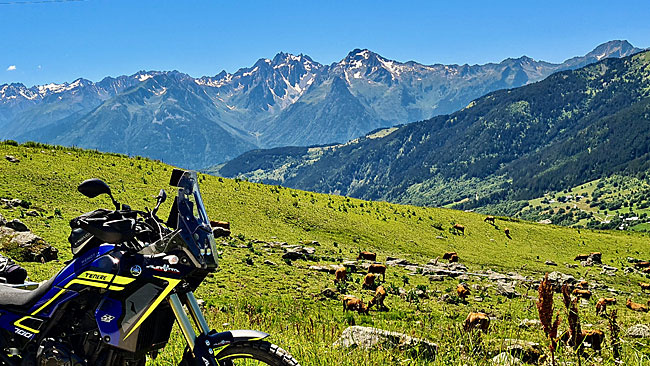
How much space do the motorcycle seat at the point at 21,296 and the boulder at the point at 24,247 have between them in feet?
34.9

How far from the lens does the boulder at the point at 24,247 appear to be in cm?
1435

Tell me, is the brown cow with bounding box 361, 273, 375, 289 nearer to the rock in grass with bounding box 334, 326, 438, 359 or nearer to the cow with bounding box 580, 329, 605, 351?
the cow with bounding box 580, 329, 605, 351

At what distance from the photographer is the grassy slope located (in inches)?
364

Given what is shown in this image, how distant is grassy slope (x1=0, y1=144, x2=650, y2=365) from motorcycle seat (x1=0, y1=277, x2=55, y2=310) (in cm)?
187

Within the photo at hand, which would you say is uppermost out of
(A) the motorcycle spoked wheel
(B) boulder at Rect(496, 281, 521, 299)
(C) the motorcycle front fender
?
(C) the motorcycle front fender

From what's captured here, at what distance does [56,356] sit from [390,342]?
458 cm

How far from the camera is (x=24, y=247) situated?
48.0 ft

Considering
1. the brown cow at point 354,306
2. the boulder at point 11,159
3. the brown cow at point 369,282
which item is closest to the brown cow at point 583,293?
the brown cow at point 369,282

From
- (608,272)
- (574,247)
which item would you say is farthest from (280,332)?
(574,247)

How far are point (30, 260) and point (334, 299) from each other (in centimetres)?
991

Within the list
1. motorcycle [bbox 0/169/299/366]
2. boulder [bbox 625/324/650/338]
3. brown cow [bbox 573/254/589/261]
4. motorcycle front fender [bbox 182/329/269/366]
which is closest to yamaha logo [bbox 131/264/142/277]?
motorcycle [bbox 0/169/299/366]

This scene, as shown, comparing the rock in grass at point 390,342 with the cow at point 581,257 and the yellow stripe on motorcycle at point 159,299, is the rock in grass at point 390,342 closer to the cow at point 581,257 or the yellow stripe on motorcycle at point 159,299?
the yellow stripe on motorcycle at point 159,299

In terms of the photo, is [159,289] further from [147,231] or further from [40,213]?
[40,213]

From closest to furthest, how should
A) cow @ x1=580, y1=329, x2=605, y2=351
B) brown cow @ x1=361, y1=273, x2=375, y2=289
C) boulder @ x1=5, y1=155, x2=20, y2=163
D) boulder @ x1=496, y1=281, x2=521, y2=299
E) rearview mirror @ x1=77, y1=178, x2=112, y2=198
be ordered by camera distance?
1. rearview mirror @ x1=77, y1=178, x2=112, y2=198
2. cow @ x1=580, y1=329, x2=605, y2=351
3. brown cow @ x1=361, y1=273, x2=375, y2=289
4. boulder @ x1=496, y1=281, x2=521, y2=299
5. boulder @ x1=5, y1=155, x2=20, y2=163
